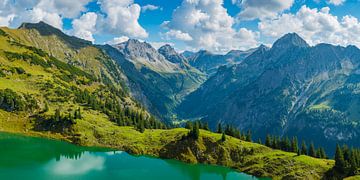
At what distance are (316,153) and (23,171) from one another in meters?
116

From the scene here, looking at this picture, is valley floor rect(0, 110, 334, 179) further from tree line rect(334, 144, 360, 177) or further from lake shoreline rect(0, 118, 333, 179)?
tree line rect(334, 144, 360, 177)

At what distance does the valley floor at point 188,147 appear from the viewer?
13075 cm

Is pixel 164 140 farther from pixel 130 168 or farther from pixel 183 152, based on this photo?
pixel 130 168

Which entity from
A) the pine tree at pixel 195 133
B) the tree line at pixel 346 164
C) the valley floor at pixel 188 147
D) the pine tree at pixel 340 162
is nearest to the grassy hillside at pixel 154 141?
the valley floor at pixel 188 147

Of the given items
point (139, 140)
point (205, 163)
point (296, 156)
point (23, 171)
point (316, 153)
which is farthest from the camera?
point (139, 140)

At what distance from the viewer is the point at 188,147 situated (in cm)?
15225

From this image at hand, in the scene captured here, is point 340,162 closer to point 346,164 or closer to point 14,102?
point 346,164

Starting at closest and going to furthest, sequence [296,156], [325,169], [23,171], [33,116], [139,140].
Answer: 1. [23,171]
2. [325,169]
3. [296,156]
4. [139,140]
5. [33,116]

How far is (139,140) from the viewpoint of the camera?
6644 inches

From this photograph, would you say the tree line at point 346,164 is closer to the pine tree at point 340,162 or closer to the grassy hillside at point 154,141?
the pine tree at point 340,162

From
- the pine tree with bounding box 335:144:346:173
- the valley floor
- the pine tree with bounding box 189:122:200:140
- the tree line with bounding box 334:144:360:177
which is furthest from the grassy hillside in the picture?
the tree line with bounding box 334:144:360:177

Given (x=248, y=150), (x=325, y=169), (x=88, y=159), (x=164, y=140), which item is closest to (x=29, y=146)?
(x=88, y=159)

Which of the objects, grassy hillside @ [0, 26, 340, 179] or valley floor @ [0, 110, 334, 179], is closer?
valley floor @ [0, 110, 334, 179]

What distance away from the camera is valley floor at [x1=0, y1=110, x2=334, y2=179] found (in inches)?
5148
